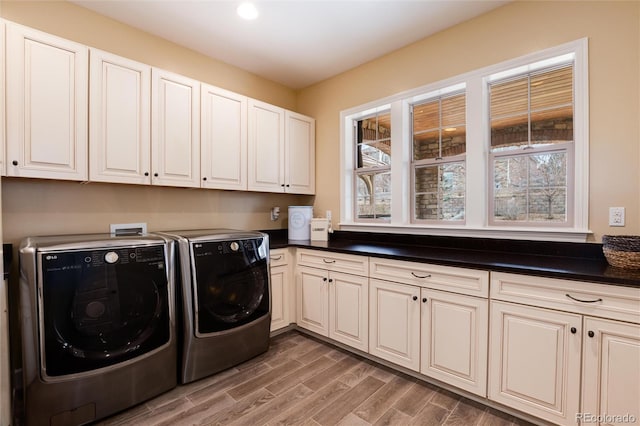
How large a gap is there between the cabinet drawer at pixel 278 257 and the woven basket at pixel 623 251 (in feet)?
7.40

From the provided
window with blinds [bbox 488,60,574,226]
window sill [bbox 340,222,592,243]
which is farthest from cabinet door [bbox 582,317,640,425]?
Result: window with blinds [bbox 488,60,574,226]

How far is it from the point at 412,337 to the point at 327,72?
2.72m

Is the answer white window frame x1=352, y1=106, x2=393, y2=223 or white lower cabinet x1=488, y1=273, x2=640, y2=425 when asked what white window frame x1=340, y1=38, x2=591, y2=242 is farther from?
white lower cabinet x1=488, y1=273, x2=640, y2=425

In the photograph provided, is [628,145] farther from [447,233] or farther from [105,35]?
[105,35]

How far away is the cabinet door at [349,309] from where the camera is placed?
2391mm

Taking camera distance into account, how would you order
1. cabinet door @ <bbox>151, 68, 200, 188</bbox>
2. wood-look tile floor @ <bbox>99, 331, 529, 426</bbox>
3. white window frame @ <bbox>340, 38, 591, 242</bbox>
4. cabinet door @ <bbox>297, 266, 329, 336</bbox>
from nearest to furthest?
wood-look tile floor @ <bbox>99, 331, 529, 426</bbox> < white window frame @ <bbox>340, 38, 591, 242</bbox> < cabinet door @ <bbox>151, 68, 200, 188</bbox> < cabinet door @ <bbox>297, 266, 329, 336</bbox>

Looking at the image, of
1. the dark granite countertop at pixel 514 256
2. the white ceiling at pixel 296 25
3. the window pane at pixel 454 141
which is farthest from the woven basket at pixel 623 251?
the white ceiling at pixel 296 25

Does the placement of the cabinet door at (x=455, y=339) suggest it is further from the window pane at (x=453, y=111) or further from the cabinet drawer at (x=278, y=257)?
the window pane at (x=453, y=111)

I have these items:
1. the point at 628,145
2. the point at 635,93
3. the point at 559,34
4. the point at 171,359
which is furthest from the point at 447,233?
the point at 171,359

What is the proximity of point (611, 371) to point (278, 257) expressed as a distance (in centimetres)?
225

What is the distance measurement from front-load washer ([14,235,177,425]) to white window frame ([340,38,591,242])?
1.94m

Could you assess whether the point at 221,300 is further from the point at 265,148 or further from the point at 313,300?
the point at 265,148

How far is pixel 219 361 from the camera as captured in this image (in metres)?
2.19

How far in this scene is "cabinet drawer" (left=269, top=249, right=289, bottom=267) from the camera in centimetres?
274
